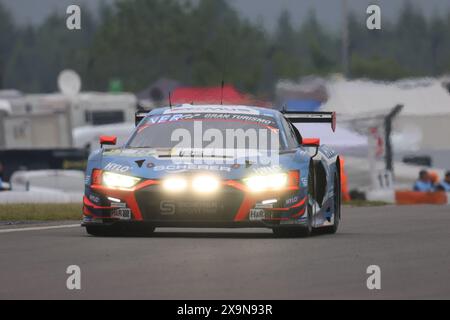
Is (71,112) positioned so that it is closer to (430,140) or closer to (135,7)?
(430,140)

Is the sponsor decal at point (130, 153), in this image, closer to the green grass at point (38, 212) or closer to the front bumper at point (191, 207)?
the front bumper at point (191, 207)

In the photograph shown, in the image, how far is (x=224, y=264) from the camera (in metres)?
11.1

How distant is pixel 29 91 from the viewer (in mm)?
168875

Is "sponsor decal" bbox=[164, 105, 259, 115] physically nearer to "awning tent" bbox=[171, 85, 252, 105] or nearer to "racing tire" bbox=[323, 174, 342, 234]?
"awning tent" bbox=[171, 85, 252, 105]

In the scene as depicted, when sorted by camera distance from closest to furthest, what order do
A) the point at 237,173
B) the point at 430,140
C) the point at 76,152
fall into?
the point at 237,173 < the point at 76,152 < the point at 430,140

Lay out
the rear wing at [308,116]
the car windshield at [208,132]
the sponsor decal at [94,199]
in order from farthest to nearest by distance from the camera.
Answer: the rear wing at [308,116], the car windshield at [208,132], the sponsor decal at [94,199]

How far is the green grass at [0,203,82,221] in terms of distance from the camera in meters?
18.4

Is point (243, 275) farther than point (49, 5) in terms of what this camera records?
No

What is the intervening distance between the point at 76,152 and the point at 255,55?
48.9 m

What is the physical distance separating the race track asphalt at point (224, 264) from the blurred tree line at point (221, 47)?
Result: 28.9m

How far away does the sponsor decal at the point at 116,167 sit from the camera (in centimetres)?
1405

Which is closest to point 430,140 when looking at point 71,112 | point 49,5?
point 71,112

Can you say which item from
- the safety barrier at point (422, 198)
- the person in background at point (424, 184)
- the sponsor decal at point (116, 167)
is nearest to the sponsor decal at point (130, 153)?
the sponsor decal at point (116, 167)

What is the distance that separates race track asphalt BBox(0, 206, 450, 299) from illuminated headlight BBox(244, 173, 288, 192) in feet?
1.58
